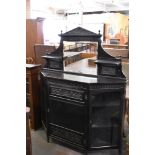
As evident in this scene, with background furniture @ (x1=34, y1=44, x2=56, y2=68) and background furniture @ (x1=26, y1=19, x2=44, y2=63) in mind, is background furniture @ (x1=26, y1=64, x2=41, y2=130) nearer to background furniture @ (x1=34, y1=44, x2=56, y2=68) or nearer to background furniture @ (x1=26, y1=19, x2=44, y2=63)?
background furniture @ (x1=34, y1=44, x2=56, y2=68)

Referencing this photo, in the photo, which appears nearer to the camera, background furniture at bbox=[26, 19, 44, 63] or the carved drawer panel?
the carved drawer panel

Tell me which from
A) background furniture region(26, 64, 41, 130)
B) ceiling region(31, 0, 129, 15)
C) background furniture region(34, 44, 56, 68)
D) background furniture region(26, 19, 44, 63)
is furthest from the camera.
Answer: ceiling region(31, 0, 129, 15)

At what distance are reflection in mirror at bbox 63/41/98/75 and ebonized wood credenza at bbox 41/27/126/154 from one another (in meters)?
0.17

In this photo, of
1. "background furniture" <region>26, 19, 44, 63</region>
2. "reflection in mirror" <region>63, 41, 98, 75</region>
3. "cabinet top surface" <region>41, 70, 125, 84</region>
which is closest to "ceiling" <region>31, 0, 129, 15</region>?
"background furniture" <region>26, 19, 44, 63</region>

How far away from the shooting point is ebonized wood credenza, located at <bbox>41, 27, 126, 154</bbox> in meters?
2.53

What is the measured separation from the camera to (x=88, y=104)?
99.2 inches

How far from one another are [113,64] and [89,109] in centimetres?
56

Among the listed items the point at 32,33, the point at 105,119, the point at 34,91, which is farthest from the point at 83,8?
the point at 105,119

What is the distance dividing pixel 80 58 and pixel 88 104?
1243mm

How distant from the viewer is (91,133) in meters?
2.62

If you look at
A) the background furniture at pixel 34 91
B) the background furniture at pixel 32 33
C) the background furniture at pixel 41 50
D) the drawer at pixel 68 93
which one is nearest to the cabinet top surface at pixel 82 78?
the drawer at pixel 68 93

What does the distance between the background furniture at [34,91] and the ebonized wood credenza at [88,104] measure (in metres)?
0.37

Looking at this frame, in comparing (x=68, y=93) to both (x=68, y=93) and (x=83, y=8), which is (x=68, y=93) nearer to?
(x=68, y=93)
